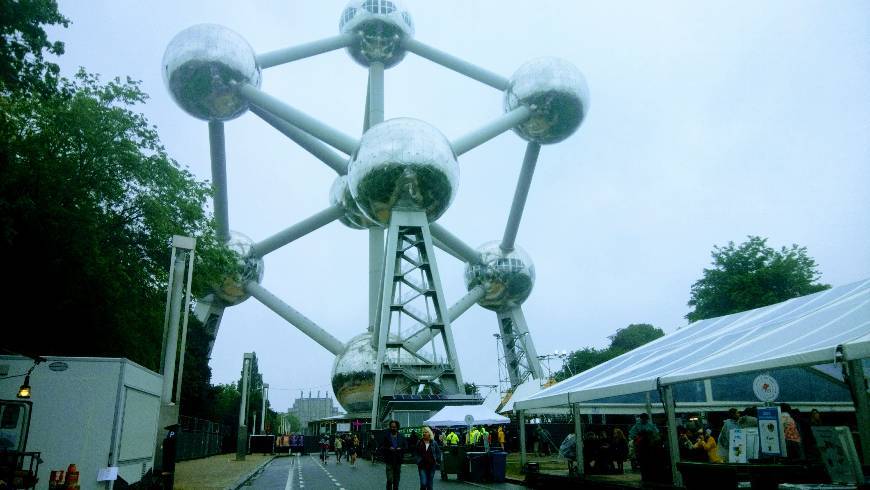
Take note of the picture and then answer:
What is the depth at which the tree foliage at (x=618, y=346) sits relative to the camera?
86.6m

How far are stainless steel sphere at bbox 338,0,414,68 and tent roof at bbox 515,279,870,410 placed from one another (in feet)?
90.0

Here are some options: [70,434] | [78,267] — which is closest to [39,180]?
[78,267]

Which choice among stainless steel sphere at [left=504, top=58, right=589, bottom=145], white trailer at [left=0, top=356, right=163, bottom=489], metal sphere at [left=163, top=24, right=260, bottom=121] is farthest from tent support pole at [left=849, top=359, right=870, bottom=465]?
stainless steel sphere at [left=504, top=58, right=589, bottom=145]

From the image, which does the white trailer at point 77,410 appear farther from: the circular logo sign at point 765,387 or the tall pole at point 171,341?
the circular logo sign at point 765,387

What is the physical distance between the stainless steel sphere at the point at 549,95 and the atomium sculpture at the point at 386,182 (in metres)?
0.07

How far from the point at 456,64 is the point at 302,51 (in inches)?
361

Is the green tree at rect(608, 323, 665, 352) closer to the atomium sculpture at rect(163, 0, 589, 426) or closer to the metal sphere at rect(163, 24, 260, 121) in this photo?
the atomium sculpture at rect(163, 0, 589, 426)

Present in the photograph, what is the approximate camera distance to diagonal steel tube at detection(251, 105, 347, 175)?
37250 millimetres

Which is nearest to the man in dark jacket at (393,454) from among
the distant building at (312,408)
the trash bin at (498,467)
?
the trash bin at (498,467)

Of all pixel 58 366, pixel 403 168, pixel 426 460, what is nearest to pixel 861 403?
pixel 426 460

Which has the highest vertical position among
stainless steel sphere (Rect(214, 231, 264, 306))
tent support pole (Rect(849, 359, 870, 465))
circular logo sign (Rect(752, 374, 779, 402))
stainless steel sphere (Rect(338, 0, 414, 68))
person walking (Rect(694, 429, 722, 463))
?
stainless steel sphere (Rect(338, 0, 414, 68))

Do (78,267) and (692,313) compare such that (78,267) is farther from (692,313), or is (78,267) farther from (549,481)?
(692,313)

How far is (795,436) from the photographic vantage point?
10.4m

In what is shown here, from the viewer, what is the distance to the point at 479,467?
1817cm
